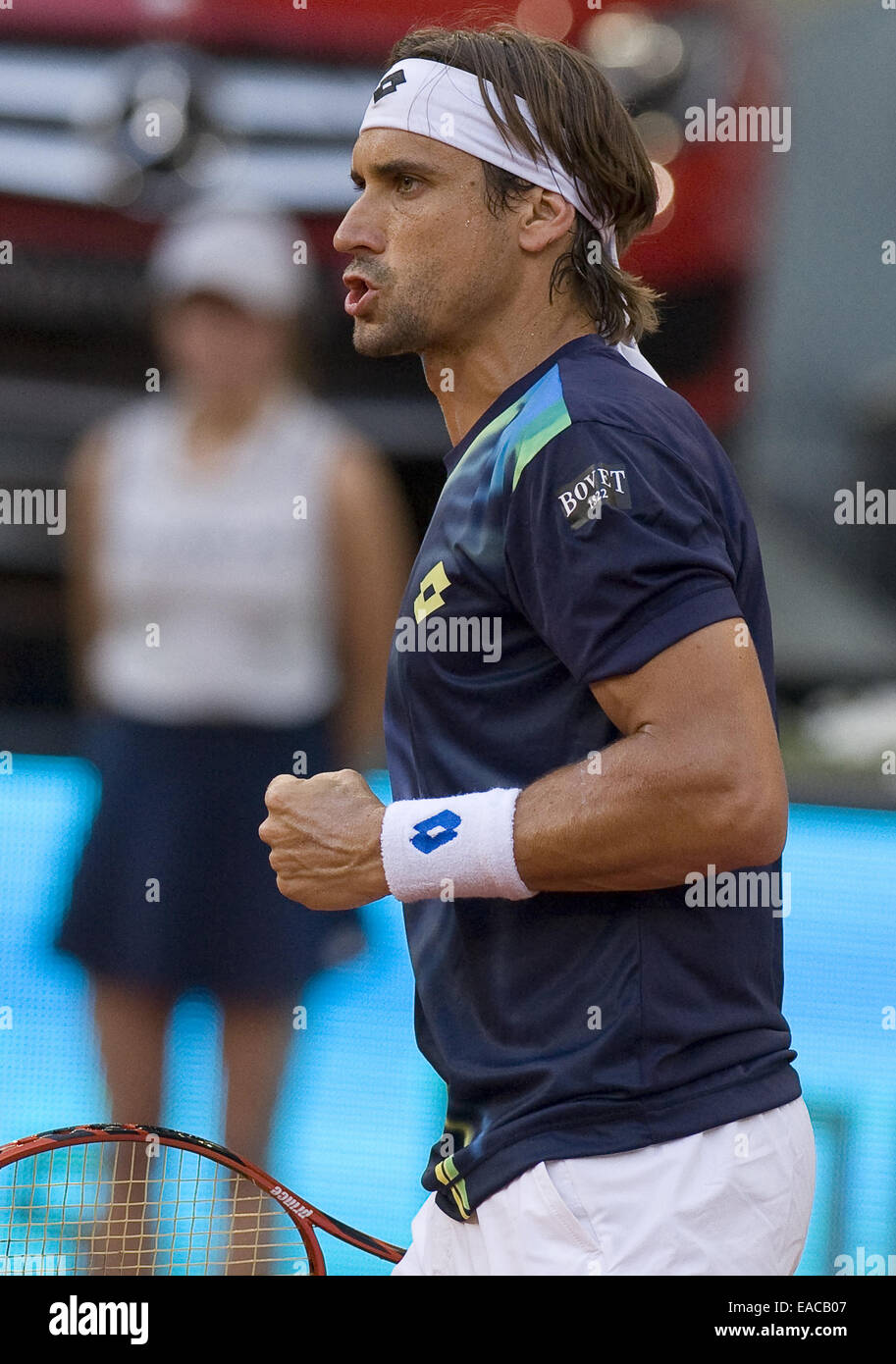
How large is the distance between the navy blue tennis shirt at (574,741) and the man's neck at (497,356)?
143mm

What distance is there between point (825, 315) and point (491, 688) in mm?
1755

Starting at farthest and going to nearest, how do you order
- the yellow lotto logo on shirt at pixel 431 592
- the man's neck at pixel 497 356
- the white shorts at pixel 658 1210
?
1. the man's neck at pixel 497 356
2. the yellow lotto logo on shirt at pixel 431 592
3. the white shorts at pixel 658 1210

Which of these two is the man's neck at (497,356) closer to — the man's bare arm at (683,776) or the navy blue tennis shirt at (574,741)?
the navy blue tennis shirt at (574,741)

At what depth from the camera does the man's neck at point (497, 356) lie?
1.79 m

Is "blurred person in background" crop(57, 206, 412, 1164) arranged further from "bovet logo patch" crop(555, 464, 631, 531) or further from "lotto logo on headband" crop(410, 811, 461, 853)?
"bovet logo patch" crop(555, 464, 631, 531)

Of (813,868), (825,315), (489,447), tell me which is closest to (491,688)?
(489,447)

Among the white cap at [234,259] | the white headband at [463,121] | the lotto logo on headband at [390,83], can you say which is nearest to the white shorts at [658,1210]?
the white headband at [463,121]

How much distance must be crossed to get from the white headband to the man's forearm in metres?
0.59

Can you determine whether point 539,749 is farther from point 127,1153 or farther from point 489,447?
point 127,1153

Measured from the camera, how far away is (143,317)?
2.95 meters

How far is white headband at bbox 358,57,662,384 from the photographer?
5.95ft

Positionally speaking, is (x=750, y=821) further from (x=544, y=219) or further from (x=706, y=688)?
(x=544, y=219)

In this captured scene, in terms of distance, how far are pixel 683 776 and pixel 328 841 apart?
42 cm

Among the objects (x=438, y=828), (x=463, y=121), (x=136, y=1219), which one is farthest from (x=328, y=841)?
(x=136, y=1219)
